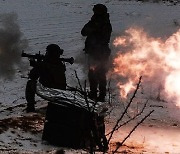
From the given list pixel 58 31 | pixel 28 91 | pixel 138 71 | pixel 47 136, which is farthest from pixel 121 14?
pixel 47 136

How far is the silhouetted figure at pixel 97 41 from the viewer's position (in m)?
9.88

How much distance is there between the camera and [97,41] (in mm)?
9953

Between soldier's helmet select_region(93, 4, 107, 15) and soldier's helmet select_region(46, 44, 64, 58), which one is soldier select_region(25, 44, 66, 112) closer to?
soldier's helmet select_region(46, 44, 64, 58)

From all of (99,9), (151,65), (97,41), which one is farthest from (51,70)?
(151,65)

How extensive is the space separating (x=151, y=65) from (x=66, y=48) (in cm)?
438

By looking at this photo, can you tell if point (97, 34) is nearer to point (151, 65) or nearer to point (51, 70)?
point (51, 70)

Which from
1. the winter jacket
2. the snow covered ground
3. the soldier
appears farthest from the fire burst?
the soldier

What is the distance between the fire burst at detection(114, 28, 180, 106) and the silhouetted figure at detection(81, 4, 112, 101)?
156 centimetres

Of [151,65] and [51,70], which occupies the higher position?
[51,70]

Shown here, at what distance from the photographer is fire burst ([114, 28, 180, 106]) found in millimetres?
12438

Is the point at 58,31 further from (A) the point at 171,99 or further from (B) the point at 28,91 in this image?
(B) the point at 28,91

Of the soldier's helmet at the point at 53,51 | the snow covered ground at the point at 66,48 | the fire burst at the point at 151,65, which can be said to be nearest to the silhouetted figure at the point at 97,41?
the snow covered ground at the point at 66,48

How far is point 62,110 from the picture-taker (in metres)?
7.31

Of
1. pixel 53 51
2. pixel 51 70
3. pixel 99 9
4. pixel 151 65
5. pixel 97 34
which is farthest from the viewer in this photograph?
pixel 151 65
